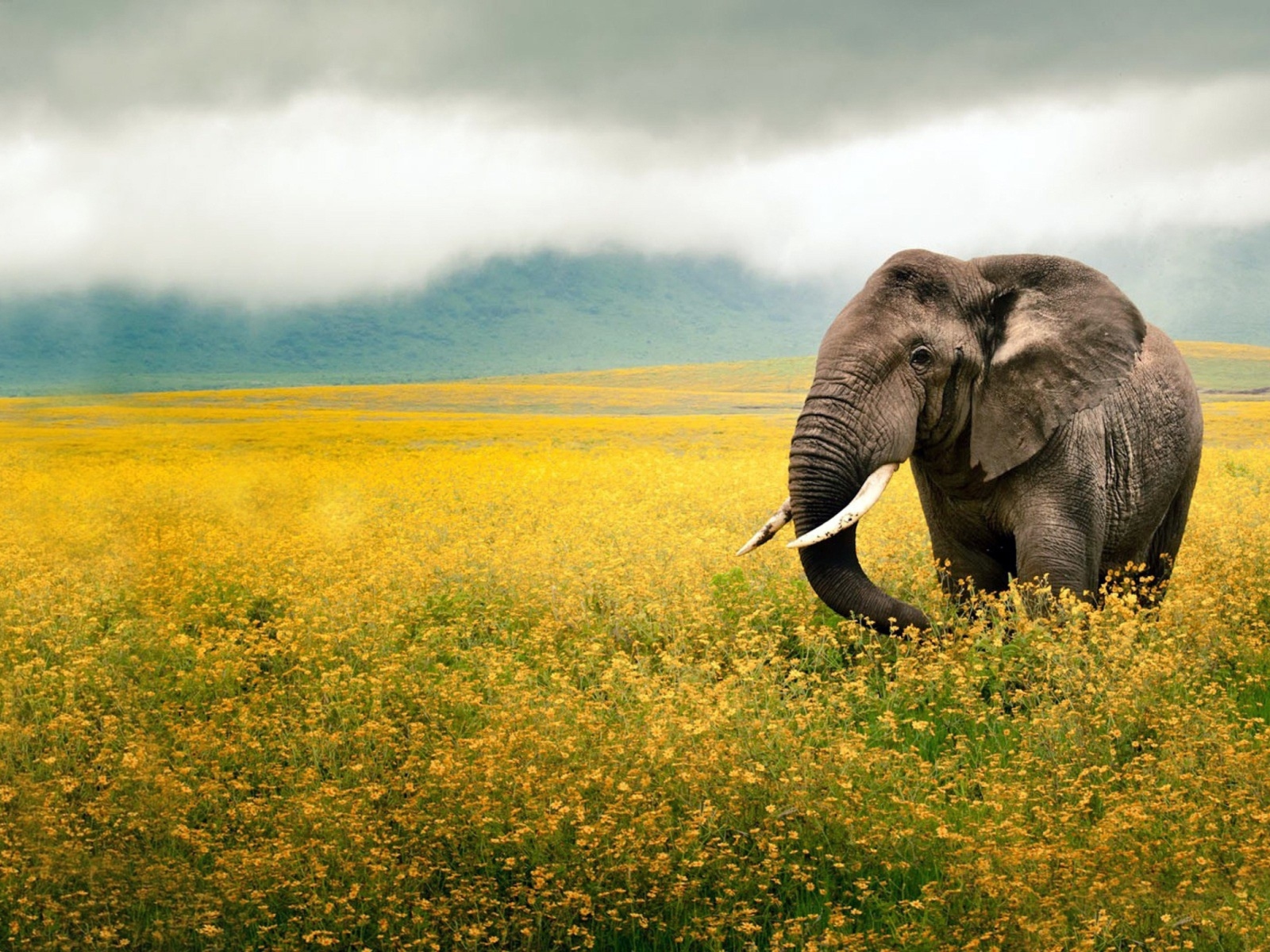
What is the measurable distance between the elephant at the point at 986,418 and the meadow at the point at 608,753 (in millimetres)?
612

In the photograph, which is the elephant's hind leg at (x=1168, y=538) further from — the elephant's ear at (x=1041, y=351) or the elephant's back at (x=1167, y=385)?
the elephant's ear at (x=1041, y=351)

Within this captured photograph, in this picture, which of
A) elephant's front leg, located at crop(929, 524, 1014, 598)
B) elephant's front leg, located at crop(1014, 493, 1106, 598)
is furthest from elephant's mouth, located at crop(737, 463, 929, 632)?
elephant's front leg, located at crop(929, 524, 1014, 598)

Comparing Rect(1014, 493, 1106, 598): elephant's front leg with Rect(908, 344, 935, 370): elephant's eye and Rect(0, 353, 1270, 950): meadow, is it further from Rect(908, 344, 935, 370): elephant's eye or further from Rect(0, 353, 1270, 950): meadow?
Rect(908, 344, 935, 370): elephant's eye

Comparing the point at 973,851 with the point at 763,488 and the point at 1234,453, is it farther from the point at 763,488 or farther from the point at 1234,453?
the point at 1234,453

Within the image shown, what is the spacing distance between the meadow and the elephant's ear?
52.9 inches

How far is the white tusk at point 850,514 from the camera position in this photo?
7.77 meters

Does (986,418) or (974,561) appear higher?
(986,418)

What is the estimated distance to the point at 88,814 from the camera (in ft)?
20.7

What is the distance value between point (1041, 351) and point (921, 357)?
934mm

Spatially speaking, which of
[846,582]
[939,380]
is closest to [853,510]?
[846,582]

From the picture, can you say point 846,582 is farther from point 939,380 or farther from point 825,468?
point 939,380

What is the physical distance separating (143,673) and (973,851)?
19.6ft

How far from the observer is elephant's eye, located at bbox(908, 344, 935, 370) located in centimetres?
836

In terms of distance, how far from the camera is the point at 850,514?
780 cm
